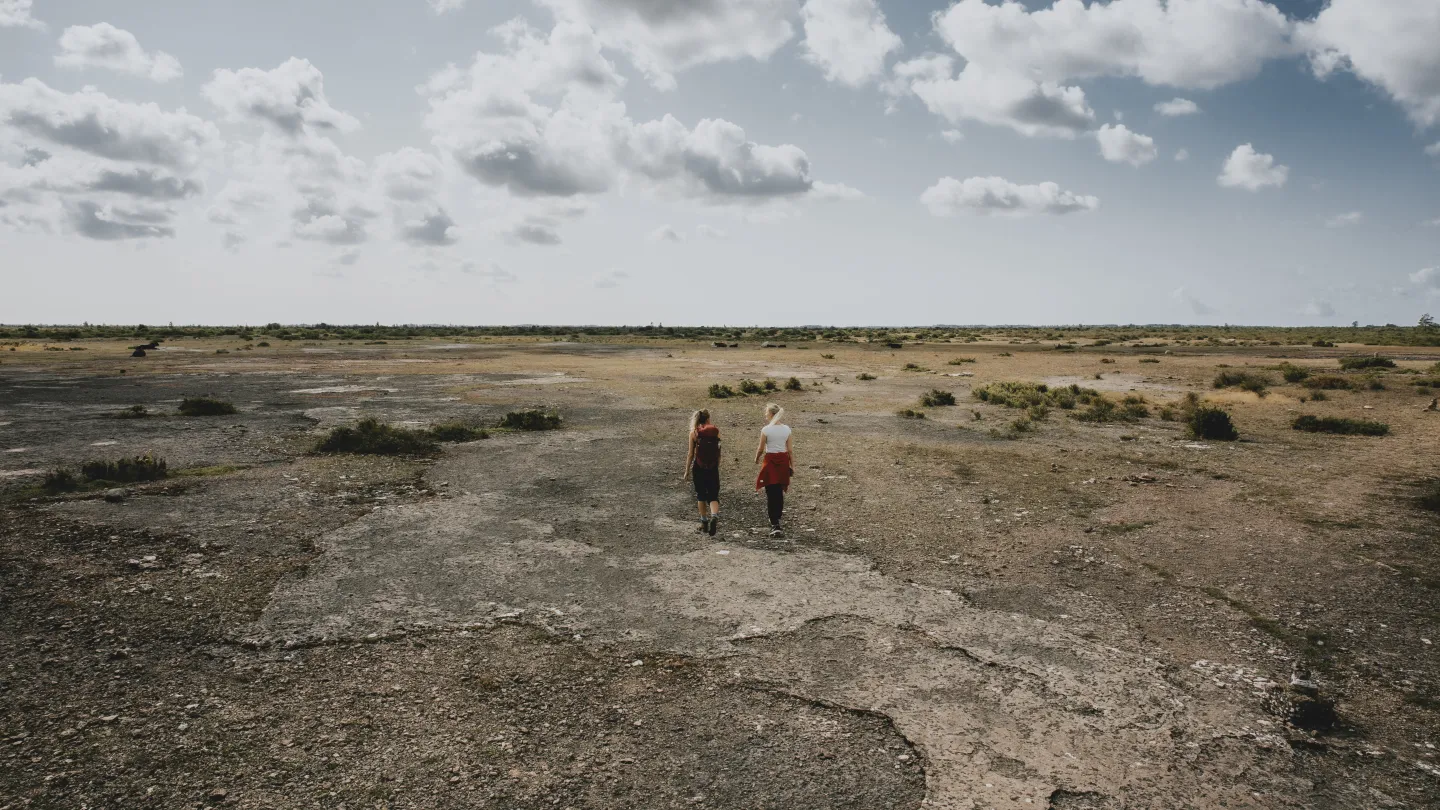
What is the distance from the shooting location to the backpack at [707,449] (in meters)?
10.1

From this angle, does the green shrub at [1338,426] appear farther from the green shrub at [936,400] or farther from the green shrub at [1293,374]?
the green shrub at [1293,374]

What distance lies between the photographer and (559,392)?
28391 millimetres

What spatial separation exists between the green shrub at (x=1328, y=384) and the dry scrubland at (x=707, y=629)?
14.7 meters

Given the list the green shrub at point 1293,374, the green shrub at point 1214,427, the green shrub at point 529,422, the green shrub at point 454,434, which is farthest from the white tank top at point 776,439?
the green shrub at point 1293,374

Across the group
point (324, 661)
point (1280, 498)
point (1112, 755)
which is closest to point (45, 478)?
point (324, 661)

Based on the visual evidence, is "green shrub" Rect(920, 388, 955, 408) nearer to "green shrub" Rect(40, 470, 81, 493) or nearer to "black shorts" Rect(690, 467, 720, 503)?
→ "black shorts" Rect(690, 467, 720, 503)

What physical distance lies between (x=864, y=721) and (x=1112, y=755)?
1.75 metres

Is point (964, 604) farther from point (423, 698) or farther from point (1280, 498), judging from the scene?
point (1280, 498)

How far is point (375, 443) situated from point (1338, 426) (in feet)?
80.6

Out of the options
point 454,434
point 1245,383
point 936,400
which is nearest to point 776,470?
point 454,434

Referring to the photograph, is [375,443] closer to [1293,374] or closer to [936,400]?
[936,400]

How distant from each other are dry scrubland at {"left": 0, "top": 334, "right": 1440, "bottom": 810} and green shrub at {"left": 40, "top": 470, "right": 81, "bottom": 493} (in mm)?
68

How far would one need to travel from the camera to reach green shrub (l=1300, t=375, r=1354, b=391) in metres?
27.7

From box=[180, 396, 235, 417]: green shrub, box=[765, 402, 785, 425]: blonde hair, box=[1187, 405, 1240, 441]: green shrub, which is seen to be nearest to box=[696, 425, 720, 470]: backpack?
box=[765, 402, 785, 425]: blonde hair
